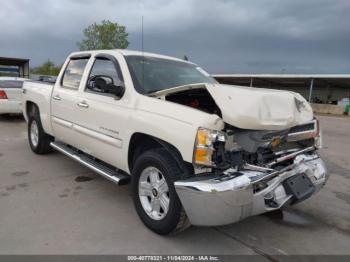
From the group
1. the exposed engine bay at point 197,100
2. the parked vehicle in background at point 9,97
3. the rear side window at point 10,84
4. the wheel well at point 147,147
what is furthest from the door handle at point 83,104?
the rear side window at point 10,84

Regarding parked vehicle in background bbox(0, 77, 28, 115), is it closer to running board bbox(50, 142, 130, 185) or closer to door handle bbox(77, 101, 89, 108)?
running board bbox(50, 142, 130, 185)

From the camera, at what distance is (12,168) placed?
18.7 ft

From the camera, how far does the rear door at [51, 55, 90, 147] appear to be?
4922 mm

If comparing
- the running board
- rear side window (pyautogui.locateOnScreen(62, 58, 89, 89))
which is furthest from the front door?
rear side window (pyautogui.locateOnScreen(62, 58, 89, 89))

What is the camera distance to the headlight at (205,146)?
2.93 meters

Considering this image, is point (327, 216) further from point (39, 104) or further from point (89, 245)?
point (39, 104)

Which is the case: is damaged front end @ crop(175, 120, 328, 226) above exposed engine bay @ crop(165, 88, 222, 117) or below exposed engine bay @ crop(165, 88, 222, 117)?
below

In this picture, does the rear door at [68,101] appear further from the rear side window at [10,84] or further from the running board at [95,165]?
the rear side window at [10,84]

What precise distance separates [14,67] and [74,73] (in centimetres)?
3298

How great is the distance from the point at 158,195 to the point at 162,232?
0.37 meters

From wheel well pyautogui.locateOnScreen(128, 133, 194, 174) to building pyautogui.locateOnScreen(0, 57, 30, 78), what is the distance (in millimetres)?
30577

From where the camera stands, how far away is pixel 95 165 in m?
4.43

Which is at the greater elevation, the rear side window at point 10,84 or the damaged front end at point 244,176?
the rear side window at point 10,84

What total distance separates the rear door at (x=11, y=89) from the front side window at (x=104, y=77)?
7.35 metres
